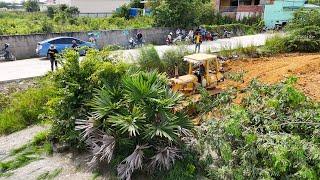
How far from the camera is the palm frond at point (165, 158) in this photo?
970 centimetres

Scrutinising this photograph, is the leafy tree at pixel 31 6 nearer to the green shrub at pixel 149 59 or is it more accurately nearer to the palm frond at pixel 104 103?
the green shrub at pixel 149 59

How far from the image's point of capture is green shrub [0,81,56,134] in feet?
46.0

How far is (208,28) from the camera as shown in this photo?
33.2m

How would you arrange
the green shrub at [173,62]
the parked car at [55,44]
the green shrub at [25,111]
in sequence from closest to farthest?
the green shrub at [25,111] < the green shrub at [173,62] < the parked car at [55,44]

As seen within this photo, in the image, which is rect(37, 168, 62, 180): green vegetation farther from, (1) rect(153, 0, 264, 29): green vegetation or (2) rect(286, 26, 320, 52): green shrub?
(1) rect(153, 0, 264, 29): green vegetation

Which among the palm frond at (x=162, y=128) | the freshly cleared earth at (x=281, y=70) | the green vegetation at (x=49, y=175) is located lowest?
the green vegetation at (x=49, y=175)

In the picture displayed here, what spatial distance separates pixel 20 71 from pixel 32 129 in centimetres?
685

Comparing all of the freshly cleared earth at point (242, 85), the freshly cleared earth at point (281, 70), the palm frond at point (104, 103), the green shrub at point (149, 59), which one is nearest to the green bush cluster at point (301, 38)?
the freshly cleared earth at point (242, 85)

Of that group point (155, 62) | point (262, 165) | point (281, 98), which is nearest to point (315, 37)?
point (155, 62)

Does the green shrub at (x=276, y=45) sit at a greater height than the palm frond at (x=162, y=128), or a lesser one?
greater

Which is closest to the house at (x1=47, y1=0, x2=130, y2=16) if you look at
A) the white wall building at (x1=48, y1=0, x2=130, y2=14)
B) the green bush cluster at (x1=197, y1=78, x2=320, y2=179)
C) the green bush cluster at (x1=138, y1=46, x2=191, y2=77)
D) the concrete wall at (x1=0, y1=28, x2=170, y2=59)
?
the white wall building at (x1=48, y1=0, x2=130, y2=14)

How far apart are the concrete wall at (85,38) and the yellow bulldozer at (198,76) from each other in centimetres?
1399

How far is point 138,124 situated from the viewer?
9812 millimetres

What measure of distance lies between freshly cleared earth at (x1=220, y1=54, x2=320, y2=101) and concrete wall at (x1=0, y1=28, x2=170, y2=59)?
11436mm
